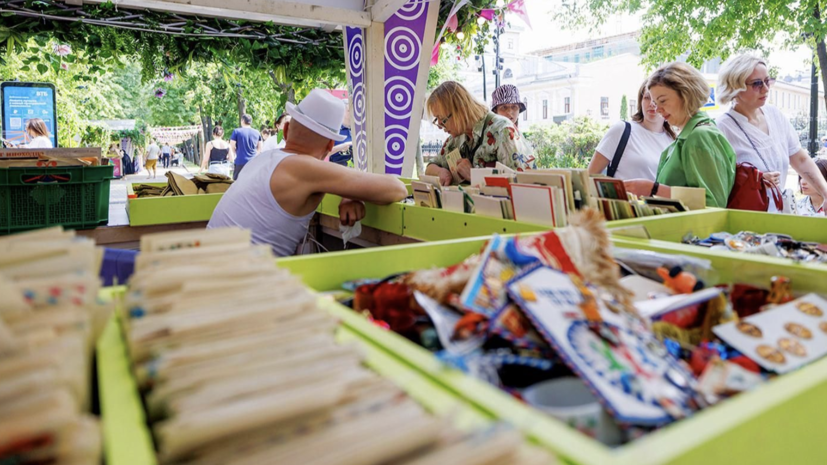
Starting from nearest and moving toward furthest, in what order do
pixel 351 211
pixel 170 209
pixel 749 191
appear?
pixel 749 191
pixel 351 211
pixel 170 209

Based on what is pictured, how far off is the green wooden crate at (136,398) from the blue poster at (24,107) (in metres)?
6.33

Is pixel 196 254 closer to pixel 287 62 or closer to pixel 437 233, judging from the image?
pixel 437 233

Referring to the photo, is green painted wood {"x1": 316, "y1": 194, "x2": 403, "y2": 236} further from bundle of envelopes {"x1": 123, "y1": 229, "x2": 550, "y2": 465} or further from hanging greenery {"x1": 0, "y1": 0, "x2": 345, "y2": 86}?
hanging greenery {"x1": 0, "y1": 0, "x2": 345, "y2": 86}

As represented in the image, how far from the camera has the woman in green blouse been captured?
2615mm

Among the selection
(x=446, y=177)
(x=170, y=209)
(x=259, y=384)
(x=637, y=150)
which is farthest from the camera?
(x=446, y=177)

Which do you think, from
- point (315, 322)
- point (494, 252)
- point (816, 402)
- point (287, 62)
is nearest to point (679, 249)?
point (494, 252)

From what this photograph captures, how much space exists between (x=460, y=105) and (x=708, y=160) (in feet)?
5.33

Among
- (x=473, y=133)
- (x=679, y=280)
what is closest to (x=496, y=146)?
(x=473, y=133)

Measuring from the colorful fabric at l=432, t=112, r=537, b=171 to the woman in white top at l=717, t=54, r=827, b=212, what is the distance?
1159mm

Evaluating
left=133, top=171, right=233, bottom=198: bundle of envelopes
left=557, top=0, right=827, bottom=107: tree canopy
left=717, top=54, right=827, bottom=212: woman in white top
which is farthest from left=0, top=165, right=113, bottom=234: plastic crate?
left=557, top=0, right=827, bottom=107: tree canopy

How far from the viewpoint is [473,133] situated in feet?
12.3

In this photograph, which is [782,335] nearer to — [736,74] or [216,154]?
[736,74]

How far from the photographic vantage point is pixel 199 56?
5.87 m

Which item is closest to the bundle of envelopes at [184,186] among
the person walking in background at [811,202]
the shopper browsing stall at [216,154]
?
the person walking in background at [811,202]
